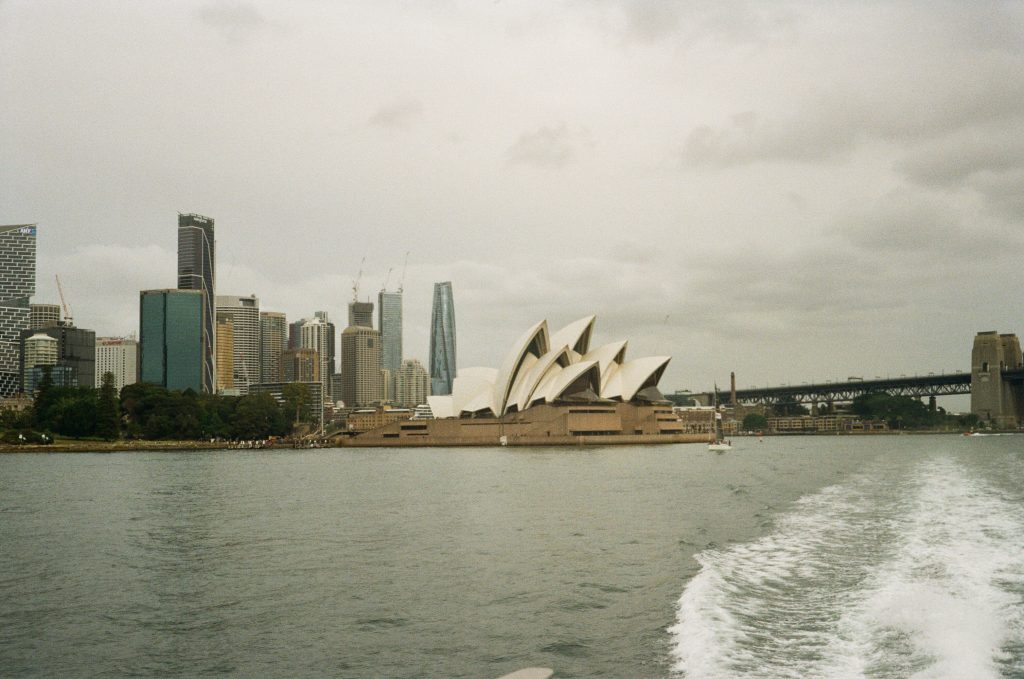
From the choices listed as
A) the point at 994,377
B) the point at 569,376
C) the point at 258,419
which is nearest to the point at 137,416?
the point at 258,419

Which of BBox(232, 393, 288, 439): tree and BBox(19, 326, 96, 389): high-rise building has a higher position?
BBox(19, 326, 96, 389): high-rise building

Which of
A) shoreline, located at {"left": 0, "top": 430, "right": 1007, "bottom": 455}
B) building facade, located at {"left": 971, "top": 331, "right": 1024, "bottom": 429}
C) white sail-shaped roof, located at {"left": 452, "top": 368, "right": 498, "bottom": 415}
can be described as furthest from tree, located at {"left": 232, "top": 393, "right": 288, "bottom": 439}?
building facade, located at {"left": 971, "top": 331, "right": 1024, "bottom": 429}

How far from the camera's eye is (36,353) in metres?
195

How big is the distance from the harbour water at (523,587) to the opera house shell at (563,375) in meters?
64.0

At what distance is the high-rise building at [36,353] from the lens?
193m

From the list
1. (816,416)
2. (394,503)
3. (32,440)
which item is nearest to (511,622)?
(394,503)

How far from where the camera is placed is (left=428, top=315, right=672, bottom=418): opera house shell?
96000 mm

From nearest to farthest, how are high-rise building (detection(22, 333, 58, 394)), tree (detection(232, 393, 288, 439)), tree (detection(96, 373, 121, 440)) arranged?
tree (detection(96, 373, 121, 440))
tree (detection(232, 393, 288, 439))
high-rise building (detection(22, 333, 58, 394))

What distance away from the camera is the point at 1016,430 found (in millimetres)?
153875

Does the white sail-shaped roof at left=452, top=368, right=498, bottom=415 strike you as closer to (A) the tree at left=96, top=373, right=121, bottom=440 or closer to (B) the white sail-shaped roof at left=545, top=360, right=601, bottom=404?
(B) the white sail-shaped roof at left=545, top=360, right=601, bottom=404

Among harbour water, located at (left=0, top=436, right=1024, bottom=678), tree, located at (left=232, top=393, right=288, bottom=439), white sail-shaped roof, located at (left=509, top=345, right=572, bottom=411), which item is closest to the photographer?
harbour water, located at (left=0, top=436, right=1024, bottom=678)

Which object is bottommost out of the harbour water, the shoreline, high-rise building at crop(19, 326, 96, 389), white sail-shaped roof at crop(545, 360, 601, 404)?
the harbour water

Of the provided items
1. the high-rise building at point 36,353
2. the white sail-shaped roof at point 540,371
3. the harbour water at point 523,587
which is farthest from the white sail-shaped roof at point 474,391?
the high-rise building at point 36,353

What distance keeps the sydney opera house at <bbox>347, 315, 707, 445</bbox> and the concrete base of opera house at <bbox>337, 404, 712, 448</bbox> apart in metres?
0.11
